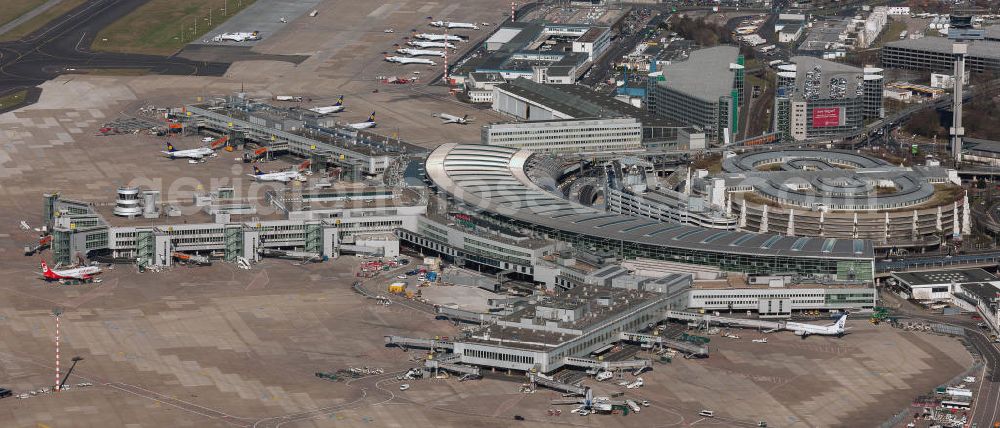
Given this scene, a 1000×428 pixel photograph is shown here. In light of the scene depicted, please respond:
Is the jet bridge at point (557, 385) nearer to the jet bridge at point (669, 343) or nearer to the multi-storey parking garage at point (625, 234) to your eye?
the jet bridge at point (669, 343)

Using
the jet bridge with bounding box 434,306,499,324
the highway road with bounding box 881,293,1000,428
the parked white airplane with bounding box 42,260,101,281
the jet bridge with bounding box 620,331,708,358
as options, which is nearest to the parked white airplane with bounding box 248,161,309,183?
the parked white airplane with bounding box 42,260,101,281

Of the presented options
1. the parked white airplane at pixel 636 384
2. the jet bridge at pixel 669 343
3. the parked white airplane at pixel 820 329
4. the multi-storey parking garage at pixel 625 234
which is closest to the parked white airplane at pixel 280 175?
the multi-storey parking garage at pixel 625 234

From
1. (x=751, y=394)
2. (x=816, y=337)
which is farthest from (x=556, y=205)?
(x=751, y=394)

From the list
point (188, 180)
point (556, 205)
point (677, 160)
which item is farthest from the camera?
point (677, 160)

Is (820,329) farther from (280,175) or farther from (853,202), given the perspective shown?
(280,175)

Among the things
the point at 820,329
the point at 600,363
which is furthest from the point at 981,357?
the point at 600,363

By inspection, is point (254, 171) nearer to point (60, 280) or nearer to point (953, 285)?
point (60, 280)
